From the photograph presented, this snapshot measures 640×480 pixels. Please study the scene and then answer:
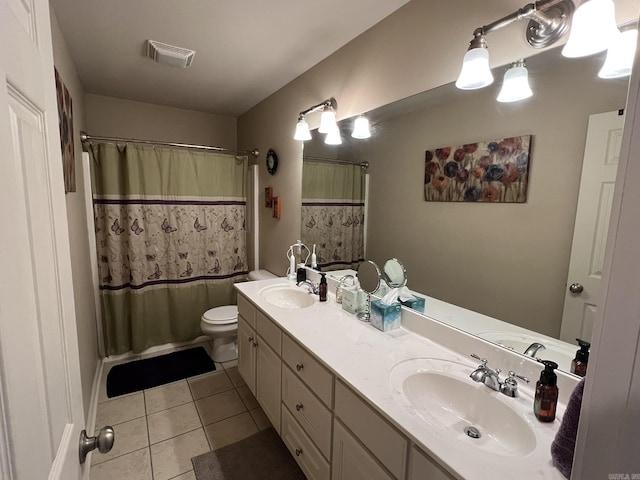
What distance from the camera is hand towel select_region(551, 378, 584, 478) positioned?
69cm

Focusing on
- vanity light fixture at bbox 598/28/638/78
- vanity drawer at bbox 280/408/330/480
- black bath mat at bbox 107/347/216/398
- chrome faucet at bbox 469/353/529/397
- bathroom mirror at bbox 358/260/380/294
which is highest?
vanity light fixture at bbox 598/28/638/78

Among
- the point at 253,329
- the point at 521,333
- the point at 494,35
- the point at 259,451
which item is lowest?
the point at 259,451

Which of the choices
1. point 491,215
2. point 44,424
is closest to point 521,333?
point 491,215

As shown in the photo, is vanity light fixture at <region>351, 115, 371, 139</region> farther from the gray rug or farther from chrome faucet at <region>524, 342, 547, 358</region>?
the gray rug

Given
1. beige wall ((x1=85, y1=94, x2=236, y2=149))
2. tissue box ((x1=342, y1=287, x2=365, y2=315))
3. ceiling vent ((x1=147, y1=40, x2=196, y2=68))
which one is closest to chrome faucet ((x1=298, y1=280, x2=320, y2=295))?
tissue box ((x1=342, y1=287, x2=365, y2=315))

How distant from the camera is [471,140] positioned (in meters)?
1.24

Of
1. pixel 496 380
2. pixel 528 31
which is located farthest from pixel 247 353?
pixel 528 31

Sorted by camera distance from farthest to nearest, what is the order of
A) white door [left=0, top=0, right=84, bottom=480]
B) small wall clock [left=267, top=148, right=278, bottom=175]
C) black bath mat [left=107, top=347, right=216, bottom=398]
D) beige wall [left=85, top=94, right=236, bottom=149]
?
beige wall [left=85, top=94, right=236, bottom=149] → small wall clock [left=267, top=148, right=278, bottom=175] → black bath mat [left=107, top=347, right=216, bottom=398] → white door [left=0, top=0, right=84, bottom=480]

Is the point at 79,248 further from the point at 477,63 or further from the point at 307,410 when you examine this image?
the point at 477,63

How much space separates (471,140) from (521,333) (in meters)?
0.77

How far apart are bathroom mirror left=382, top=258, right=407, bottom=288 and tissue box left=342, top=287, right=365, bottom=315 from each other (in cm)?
16

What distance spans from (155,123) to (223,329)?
84.5 inches

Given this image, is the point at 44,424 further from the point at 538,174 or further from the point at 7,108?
the point at 538,174

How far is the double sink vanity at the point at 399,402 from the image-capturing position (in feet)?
2.57
